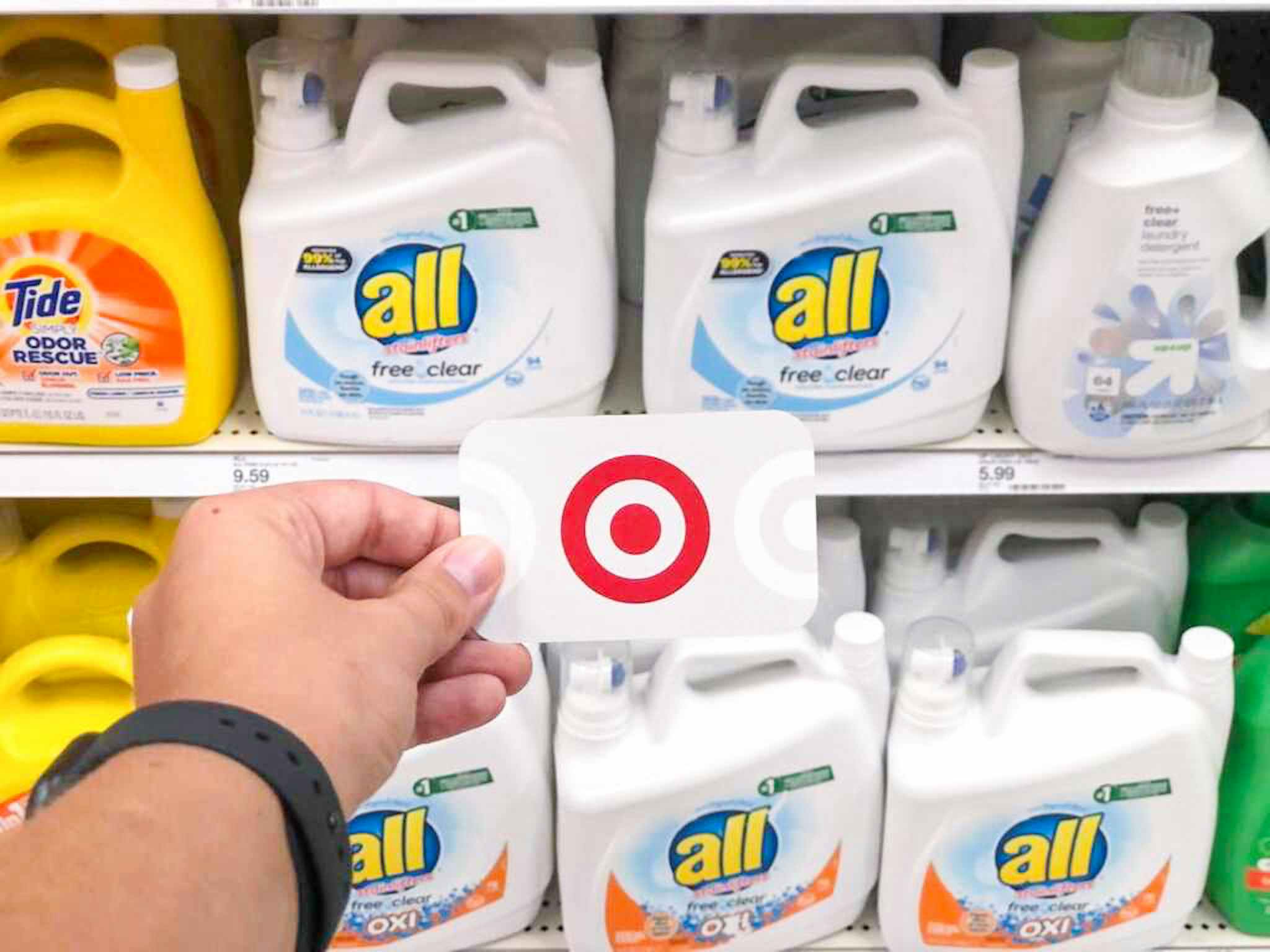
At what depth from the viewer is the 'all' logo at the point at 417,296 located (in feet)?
3.99

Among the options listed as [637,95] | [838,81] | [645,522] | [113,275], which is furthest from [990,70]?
[113,275]

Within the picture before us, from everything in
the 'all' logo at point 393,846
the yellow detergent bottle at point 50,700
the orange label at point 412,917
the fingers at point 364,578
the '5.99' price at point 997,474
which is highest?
the fingers at point 364,578

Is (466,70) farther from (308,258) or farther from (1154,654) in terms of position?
(1154,654)

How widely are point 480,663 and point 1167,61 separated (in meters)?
0.62

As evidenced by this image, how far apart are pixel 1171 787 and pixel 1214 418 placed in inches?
13.1

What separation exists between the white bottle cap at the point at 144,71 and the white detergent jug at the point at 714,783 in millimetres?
536

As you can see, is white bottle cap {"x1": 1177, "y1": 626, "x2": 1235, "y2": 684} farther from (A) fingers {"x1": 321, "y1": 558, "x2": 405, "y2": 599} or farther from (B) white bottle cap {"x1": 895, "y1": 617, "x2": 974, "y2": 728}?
(A) fingers {"x1": 321, "y1": 558, "x2": 405, "y2": 599}

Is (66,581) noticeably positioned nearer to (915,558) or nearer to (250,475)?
(250,475)

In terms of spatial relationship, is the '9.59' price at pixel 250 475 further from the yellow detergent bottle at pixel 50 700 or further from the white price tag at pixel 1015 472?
the white price tag at pixel 1015 472

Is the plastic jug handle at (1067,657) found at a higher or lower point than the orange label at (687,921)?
higher

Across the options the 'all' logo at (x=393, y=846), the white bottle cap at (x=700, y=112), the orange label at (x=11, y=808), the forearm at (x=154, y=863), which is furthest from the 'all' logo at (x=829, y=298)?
the orange label at (x=11, y=808)

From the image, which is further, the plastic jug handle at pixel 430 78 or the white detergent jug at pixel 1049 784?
the white detergent jug at pixel 1049 784

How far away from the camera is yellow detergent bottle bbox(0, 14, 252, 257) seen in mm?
1297

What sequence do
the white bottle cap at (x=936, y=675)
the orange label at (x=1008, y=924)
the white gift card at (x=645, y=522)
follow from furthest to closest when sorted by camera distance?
the orange label at (x=1008, y=924)
the white bottle cap at (x=936, y=675)
the white gift card at (x=645, y=522)
